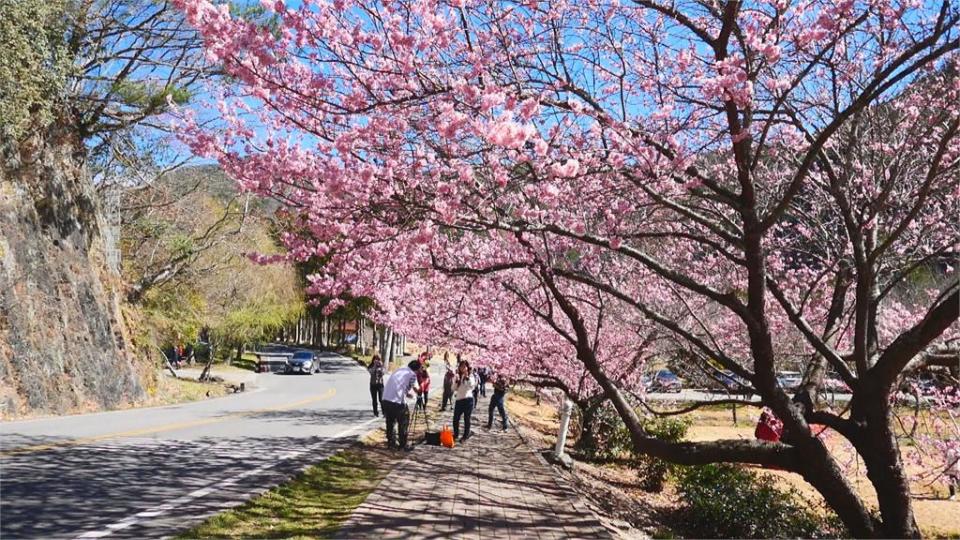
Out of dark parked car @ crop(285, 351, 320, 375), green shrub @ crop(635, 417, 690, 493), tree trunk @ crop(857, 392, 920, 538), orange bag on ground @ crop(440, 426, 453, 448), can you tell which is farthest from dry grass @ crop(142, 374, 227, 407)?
tree trunk @ crop(857, 392, 920, 538)

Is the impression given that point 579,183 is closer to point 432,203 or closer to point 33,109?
point 432,203

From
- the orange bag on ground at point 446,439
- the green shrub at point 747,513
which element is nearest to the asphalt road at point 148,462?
the orange bag on ground at point 446,439

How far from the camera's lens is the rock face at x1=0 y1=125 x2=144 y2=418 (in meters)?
17.9

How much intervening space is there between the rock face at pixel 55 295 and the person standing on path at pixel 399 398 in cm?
941

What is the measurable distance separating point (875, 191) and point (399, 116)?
16.3ft

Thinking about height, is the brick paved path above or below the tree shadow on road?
below

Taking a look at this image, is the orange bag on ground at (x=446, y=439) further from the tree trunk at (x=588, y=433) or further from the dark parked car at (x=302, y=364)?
the dark parked car at (x=302, y=364)

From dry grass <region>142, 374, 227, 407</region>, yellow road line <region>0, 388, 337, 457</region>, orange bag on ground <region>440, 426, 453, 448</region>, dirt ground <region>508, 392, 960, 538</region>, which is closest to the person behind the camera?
→ dirt ground <region>508, 392, 960, 538</region>

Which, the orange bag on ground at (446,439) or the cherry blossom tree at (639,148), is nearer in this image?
the cherry blossom tree at (639,148)

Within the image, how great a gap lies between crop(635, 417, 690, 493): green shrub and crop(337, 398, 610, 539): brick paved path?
2.84 meters

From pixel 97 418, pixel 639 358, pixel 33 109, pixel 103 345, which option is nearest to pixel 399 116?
pixel 639 358

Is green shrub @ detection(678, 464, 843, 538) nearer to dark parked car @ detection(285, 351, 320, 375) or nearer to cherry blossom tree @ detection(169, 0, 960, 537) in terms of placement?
cherry blossom tree @ detection(169, 0, 960, 537)

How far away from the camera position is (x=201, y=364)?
5022cm

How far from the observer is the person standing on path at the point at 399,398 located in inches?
521
